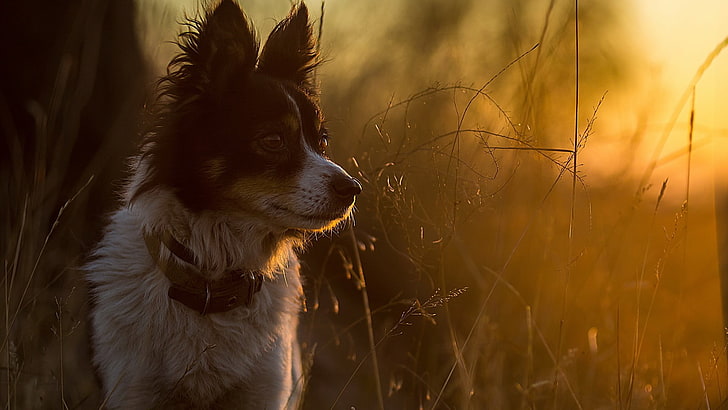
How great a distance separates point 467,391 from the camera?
100 inches

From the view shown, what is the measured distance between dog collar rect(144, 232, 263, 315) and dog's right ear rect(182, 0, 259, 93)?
0.75 meters

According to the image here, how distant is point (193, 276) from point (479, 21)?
172 inches

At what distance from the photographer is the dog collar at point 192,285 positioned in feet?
9.59

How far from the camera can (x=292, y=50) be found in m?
3.64

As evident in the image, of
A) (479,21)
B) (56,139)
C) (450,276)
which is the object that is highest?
(479,21)

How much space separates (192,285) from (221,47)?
42.4 inches

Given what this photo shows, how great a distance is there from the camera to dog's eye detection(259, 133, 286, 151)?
3086 millimetres

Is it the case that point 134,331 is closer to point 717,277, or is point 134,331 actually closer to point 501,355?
point 501,355

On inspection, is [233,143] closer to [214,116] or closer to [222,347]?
[214,116]

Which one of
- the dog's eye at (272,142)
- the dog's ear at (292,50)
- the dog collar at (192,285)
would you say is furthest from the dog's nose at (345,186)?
the dog's ear at (292,50)

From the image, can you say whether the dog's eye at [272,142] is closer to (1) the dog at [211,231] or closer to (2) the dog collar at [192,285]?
(1) the dog at [211,231]

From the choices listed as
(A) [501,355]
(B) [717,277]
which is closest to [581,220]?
(B) [717,277]

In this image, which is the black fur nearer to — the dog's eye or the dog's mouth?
the dog's eye

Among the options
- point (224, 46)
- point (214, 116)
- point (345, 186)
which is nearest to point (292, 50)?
point (224, 46)
